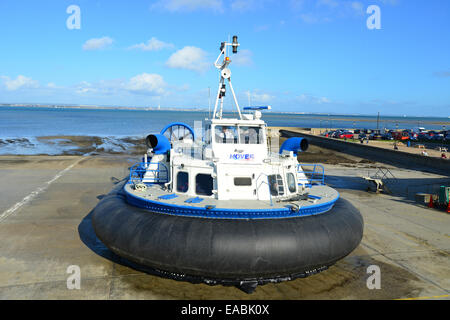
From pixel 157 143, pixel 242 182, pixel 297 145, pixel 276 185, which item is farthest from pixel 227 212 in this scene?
pixel 297 145

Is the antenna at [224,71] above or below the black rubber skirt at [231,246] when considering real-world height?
above

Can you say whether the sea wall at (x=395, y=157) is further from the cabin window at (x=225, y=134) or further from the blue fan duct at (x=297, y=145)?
the cabin window at (x=225, y=134)

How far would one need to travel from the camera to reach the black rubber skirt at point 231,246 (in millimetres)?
4387

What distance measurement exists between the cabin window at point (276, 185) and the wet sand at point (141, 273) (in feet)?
5.07

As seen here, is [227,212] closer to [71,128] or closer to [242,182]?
[242,182]

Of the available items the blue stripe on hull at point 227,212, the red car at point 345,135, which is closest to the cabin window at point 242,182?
the blue stripe on hull at point 227,212

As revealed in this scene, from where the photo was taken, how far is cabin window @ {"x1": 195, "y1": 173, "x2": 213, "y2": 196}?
565 centimetres

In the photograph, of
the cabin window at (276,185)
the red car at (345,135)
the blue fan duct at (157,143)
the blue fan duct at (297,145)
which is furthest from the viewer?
the red car at (345,135)

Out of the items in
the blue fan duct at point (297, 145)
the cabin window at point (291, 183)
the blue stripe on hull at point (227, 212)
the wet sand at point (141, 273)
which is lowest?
the wet sand at point (141, 273)

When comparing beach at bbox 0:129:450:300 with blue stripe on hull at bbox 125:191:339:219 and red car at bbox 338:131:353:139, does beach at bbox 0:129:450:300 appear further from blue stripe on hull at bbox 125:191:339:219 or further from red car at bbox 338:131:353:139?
red car at bbox 338:131:353:139

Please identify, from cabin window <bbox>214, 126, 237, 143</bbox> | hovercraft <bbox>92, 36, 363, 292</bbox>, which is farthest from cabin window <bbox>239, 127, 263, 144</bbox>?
cabin window <bbox>214, 126, 237, 143</bbox>

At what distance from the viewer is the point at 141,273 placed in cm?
528
